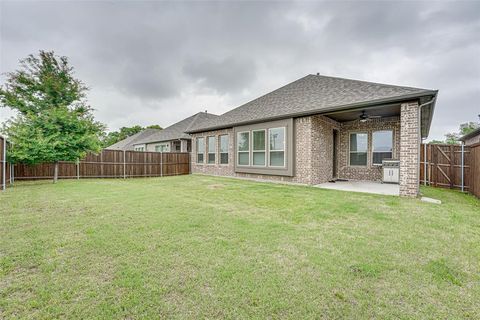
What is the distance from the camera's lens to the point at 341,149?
11.5 metres

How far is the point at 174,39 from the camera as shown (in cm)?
1110

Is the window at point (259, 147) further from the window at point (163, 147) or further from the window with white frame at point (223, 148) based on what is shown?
the window at point (163, 147)

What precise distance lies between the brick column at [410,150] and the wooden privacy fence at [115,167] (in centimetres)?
1456

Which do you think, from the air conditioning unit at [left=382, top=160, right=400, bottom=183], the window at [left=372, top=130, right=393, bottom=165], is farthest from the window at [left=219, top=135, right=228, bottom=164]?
the air conditioning unit at [left=382, top=160, right=400, bottom=183]

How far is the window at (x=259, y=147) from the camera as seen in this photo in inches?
430

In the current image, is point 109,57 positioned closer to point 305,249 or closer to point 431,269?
point 305,249

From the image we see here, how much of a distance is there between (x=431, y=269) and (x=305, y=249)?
57.0 inches

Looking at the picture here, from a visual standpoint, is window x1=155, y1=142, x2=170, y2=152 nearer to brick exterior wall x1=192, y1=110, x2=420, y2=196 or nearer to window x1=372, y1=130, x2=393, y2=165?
brick exterior wall x1=192, y1=110, x2=420, y2=196

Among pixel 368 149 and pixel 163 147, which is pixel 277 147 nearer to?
pixel 368 149

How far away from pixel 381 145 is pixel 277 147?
501 cm

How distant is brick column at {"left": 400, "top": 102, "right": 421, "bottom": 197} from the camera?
6.88 meters

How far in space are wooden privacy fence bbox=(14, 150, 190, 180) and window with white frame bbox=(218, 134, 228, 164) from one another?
16.9 feet

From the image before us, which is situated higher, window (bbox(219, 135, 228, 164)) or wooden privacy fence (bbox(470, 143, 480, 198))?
window (bbox(219, 135, 228, 164))

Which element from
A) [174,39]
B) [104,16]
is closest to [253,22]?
[174,39]
